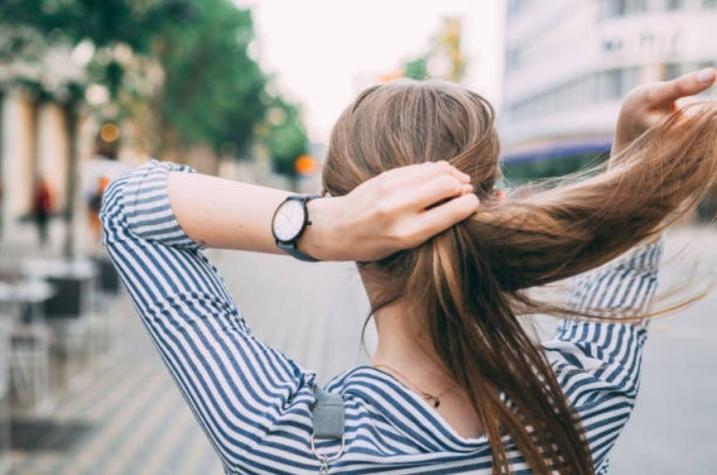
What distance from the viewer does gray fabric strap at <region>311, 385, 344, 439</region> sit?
1093 millimetres

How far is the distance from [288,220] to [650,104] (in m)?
0.57

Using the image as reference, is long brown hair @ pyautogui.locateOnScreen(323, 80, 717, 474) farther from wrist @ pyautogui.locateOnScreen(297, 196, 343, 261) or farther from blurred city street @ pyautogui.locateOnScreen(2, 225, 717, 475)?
blurred city street @ pyautogui.locateOnScreen(2, 225, 717, 475)

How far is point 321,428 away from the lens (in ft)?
3.59

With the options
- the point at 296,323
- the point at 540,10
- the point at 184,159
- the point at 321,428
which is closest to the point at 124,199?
the point at 321,428

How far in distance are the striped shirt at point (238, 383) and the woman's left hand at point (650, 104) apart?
0.41m

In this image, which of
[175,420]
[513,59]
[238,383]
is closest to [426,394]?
[238,383]

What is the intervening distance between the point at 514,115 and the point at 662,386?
209 feet

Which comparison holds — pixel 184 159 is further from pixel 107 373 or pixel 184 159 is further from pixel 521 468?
pixel 521 468

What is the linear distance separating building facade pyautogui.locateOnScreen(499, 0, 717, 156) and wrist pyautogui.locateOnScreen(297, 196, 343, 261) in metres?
34.7

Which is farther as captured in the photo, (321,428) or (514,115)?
(514,115)

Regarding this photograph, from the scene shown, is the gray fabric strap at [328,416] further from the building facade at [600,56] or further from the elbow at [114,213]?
the building facade at [600,56]

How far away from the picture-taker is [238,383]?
42.8 inches

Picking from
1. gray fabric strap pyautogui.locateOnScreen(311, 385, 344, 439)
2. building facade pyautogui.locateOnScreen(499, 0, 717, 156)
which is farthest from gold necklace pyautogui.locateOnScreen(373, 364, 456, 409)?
building facade pyautogui.locateOnScreen(499, 0, 717, 156)

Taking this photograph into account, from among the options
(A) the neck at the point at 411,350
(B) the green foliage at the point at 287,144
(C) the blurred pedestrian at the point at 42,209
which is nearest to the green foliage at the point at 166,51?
(C) the blurred pedestrian at the point at 42,209
